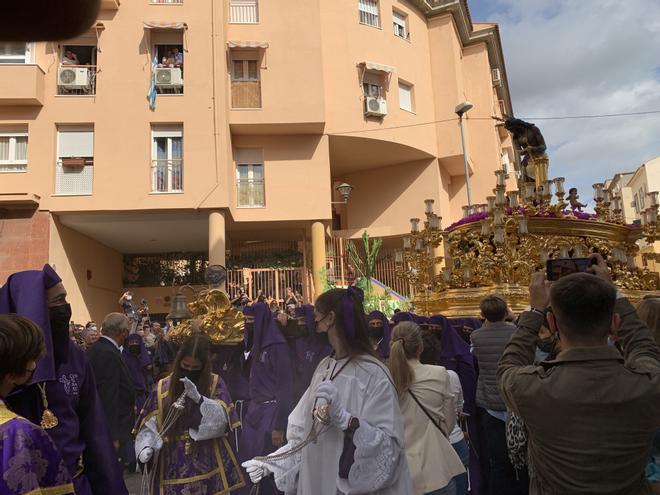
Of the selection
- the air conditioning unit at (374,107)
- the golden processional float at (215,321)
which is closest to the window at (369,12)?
the air conditioning unit at (374,107)

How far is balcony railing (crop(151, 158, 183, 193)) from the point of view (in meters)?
18.1

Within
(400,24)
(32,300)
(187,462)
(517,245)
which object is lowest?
(187,462)

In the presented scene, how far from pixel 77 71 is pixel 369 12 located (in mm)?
11169

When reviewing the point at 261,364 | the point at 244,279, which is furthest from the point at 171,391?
the point at 244,279

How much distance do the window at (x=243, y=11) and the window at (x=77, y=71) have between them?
4915mm

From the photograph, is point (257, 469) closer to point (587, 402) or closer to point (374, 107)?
point (587, 402)

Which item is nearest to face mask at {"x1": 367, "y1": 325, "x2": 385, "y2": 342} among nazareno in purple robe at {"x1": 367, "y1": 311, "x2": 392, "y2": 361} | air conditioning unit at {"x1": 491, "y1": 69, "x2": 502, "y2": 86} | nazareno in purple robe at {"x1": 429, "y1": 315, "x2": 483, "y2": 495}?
nazareno in purple robe at {"x1": 367, "y1": 311, "x2": 392, "y2": 361}

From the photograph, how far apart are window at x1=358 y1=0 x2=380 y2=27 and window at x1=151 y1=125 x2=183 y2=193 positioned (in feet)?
29.1

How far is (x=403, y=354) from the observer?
3926mm

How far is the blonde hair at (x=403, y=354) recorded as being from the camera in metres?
3.90

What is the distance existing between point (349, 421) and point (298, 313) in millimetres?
3272

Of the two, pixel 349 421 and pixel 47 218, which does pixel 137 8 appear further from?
pixel 349 421

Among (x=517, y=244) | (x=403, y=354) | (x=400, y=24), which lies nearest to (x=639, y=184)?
(x=400, y=24)

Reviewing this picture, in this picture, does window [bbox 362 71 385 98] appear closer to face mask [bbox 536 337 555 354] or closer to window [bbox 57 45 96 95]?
window [bbox 57 45 96 95]
